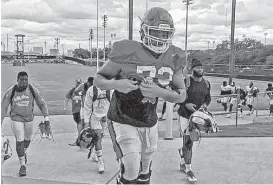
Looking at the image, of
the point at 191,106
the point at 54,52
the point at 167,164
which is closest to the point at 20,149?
the point at 167,164

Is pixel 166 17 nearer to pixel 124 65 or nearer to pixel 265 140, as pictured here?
pixel 124 65

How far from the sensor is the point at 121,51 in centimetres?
331

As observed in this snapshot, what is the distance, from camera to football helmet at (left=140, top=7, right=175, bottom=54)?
3.35 meters

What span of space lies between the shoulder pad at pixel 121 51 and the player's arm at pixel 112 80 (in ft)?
0.18

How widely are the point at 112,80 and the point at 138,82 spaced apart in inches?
9.2

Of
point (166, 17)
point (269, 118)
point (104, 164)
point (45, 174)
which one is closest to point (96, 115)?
point (104, 164)

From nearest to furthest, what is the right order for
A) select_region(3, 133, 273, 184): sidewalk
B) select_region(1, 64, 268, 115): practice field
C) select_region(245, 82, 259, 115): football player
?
select_region(3, 133, 273, 184): sidewalk → select_region(245, 82, 259, 115): football player → select_region(1, 64, 268, 115): practice field

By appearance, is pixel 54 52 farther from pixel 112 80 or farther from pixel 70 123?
pixel 112 80

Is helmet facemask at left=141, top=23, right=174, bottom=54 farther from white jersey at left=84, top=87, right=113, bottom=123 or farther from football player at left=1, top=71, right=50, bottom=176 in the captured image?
white jersey at left=84, top=87, right=113, bottom=123

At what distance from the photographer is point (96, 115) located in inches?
255

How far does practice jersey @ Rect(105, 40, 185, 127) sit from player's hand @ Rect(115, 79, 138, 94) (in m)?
0.12

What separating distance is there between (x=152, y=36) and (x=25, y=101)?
3.25m

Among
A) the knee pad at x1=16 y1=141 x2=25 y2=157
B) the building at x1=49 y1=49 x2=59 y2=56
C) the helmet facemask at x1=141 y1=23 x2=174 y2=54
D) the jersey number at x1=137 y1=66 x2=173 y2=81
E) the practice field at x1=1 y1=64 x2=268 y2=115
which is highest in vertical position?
the building at x1=49 y1=49 x2=59 y2=56

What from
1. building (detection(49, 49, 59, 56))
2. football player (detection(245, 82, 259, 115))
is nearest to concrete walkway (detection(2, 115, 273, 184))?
football player (detection(245, 82, 259, 115))
